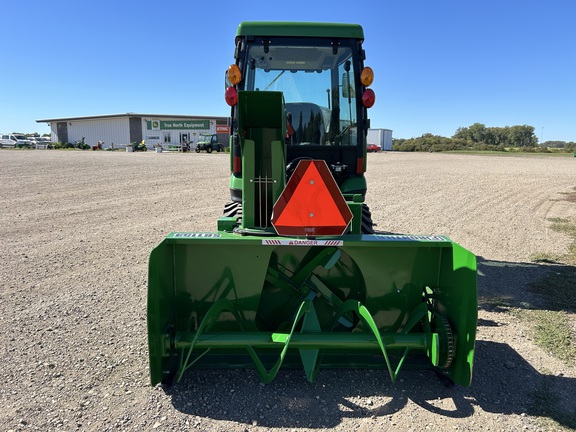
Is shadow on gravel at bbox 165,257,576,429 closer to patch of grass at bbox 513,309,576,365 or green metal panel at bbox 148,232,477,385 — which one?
green metal panel at bbox 148,232,477,385

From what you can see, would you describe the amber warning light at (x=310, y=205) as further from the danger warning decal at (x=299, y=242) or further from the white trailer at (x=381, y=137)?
the white trailer at (x=381, y=137)

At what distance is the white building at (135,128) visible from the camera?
171 feet

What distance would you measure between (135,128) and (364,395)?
186 ft

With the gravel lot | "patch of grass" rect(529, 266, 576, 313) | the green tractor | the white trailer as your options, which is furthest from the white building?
"patch of grass" rect(529, 266, 576, 313)

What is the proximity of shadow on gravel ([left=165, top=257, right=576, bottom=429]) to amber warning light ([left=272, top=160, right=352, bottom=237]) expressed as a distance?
1.10 m

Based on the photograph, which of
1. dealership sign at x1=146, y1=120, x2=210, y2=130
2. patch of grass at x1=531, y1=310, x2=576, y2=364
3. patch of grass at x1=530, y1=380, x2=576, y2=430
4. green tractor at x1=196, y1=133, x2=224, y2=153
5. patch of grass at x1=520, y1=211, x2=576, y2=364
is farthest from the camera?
dealership sign at x1=146, y1=120, x2=210, y2=130

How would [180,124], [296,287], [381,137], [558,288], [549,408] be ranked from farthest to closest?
[381,137] → [180,124] → [558,288] → [296,287] → [549,408]

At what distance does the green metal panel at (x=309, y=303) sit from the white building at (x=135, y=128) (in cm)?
4551

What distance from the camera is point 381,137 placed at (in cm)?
5956

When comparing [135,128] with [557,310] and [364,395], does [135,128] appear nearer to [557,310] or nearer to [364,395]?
[557,310]

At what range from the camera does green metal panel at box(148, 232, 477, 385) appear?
2934 mm

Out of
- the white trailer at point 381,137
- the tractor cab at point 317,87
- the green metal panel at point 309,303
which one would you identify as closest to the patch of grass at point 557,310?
the green metal panel at point 309,303

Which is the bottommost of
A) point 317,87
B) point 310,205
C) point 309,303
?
point 309,303

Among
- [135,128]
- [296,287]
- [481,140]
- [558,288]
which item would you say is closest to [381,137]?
[481,140]
